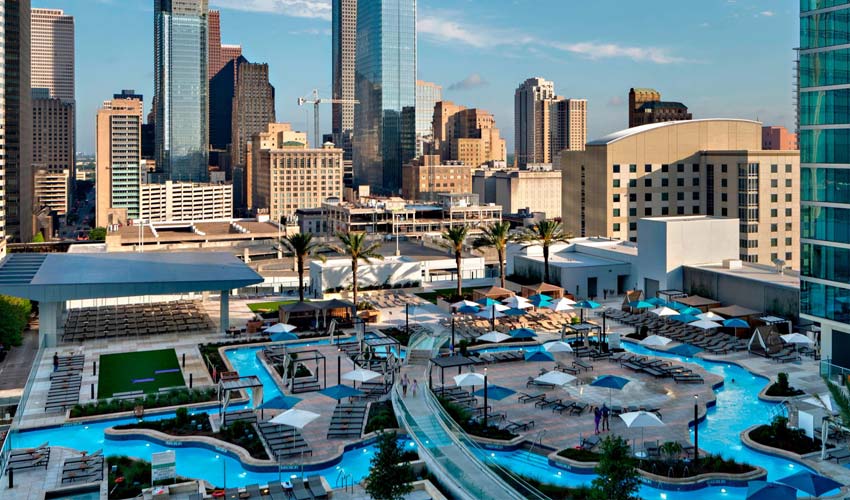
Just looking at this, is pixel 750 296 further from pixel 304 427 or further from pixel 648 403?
pixel 304 427

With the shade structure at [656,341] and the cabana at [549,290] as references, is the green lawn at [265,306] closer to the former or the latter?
the cabana at [549,290]

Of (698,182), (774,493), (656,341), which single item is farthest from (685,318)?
(698,182)

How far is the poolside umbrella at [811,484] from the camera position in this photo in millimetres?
23578

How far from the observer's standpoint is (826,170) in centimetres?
4050

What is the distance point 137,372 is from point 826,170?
37.6m

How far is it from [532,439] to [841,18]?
85.7ft

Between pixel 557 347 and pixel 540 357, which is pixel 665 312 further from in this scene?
pixel 540 357

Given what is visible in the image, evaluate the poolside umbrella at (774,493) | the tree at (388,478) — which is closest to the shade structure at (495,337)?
the tree at (388,478)

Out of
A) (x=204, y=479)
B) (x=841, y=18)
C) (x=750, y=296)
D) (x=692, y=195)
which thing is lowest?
(x=204, y=479)

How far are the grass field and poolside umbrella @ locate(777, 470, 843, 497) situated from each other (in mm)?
28495

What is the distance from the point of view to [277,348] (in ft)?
163

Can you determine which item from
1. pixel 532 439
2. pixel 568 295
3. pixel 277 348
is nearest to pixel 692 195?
pixel 568 295

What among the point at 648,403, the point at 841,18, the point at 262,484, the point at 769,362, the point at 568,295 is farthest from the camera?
the point at 568,295

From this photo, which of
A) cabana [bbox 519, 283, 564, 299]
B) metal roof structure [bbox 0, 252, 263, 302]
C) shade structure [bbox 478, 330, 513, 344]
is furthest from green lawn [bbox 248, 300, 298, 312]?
shade structure [bbox 478, 330, 513, 344]
